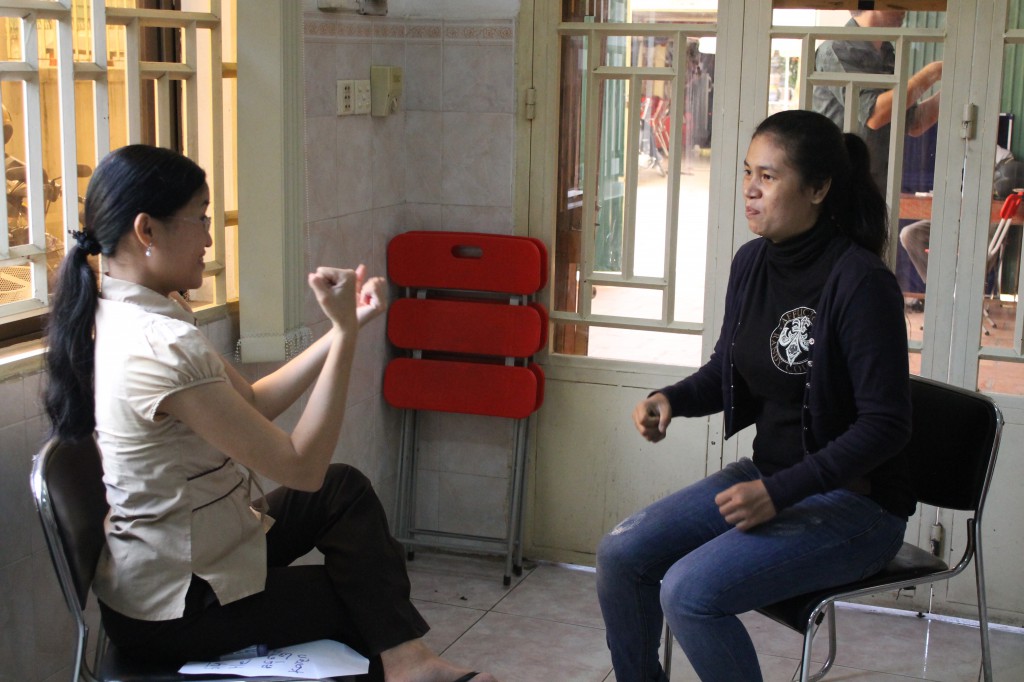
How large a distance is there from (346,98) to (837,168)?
150 cm

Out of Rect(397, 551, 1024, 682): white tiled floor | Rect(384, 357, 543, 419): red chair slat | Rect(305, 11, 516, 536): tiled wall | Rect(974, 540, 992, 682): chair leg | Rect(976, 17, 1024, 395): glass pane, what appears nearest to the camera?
Rect(974, 540, 992, 682): chair leg

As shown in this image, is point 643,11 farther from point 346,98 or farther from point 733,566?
point 733,566

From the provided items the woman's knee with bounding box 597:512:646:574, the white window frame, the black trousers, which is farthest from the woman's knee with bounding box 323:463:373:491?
the white window frame

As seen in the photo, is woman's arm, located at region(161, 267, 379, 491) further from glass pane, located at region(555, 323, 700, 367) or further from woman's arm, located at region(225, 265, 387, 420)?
glass pane, located at region(555, 323, 700, 367)

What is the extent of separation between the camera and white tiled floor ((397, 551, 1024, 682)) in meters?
2.97

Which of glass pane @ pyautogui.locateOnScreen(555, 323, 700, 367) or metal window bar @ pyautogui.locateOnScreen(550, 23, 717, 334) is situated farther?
glass pane @ pyautogui.locateOnScreen(555, 323, 700, 367)

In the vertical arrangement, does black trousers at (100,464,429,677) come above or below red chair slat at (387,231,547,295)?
below

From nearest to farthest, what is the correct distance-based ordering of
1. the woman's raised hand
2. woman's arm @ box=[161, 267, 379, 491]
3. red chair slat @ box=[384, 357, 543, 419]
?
woman's arm @ box=[161, 267, 379, 491], the woman's raised hand, red chair slat @ box=[384, 357, 543, 419]

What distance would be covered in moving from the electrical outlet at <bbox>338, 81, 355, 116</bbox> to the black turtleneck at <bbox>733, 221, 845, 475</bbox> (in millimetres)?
1368

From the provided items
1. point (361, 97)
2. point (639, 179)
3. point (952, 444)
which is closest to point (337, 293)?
point (952, 444)

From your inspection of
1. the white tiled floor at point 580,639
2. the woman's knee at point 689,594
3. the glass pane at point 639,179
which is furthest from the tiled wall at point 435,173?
the woman's knee at point 689,594

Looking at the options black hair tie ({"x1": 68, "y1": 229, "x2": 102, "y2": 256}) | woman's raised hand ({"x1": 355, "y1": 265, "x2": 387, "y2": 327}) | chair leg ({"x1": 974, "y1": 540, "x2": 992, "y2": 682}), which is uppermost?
black hair tie ({"x1": 68, "y1": 229, "x2": 102, "y2": 256})

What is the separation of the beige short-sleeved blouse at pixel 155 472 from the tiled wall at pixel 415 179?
39.2 inches

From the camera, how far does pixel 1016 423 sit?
318cm
